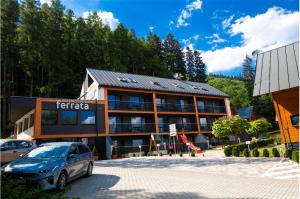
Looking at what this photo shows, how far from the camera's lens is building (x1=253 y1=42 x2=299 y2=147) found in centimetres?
1864

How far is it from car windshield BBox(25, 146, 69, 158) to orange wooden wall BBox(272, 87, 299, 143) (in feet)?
49.1

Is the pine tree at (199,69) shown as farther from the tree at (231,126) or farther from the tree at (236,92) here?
the tree at (231,126)

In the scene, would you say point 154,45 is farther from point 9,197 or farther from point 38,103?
point 9,197

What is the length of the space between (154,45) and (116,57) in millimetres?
17924

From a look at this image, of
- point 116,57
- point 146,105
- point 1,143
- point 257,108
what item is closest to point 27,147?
point 1,143

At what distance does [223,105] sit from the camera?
4625 cm

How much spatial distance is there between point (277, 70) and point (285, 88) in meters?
2.38

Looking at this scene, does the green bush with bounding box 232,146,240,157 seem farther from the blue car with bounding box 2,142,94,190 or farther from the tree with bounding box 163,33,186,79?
the tree with bounding box 163,33,186,79

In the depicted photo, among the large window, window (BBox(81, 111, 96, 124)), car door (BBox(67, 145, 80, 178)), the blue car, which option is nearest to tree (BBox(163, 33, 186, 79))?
the large window

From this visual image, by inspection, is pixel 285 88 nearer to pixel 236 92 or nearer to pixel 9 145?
pixel 9 145

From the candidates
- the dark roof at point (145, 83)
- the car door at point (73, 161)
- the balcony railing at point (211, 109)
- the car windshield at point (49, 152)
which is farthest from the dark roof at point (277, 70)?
the balcony railing at point (211, 109)

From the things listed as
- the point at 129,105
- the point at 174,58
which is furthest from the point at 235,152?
the point at 174,58

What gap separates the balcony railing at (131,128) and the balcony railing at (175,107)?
3273mm

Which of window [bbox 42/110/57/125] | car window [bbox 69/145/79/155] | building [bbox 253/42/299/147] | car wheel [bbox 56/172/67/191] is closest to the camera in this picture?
car wheel [bbox 56/172/67/191]
